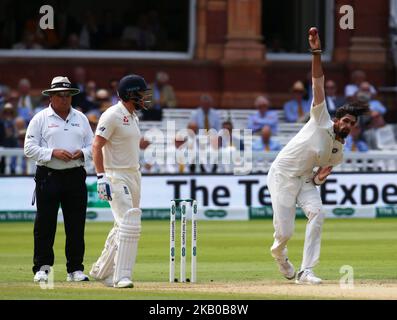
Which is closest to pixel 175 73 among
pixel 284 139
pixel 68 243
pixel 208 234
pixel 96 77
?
pixel 96 77

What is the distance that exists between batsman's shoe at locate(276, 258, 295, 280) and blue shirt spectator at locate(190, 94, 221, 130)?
11183 millimetres

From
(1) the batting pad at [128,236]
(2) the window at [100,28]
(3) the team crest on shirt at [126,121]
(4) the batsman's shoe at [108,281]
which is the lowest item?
(4) the batsman's shoe at [108,281]

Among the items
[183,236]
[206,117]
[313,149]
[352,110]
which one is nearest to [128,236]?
[183,236]

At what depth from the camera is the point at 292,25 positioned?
29469mm

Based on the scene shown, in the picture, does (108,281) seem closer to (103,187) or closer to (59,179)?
(103,187)

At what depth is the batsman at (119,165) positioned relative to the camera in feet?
39.8

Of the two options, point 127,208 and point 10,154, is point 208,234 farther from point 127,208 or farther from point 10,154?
point 127,208

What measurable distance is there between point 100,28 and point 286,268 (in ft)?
51.0

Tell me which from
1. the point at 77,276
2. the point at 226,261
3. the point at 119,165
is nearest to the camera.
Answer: the point at 119,165

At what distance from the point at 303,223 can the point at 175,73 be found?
735 centimetres

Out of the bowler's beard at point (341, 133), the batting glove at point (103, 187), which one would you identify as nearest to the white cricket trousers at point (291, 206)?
the bowler's beard at point (341, 133)

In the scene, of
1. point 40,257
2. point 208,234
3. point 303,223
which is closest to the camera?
point 40,257

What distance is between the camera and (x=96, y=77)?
2734cm

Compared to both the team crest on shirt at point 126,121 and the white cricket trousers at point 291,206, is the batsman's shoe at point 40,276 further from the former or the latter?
the white cricket trousers at point 291,206
